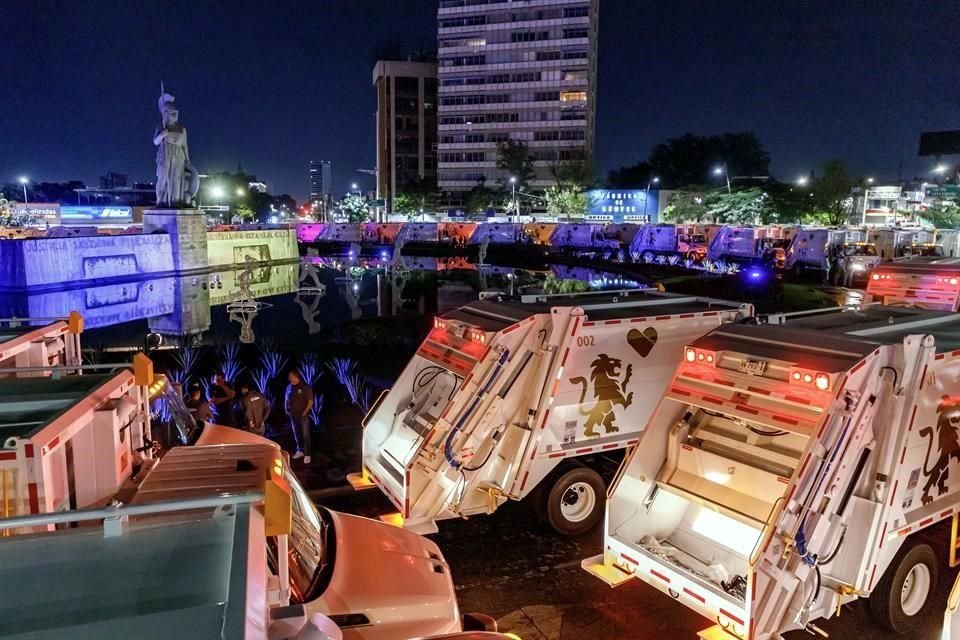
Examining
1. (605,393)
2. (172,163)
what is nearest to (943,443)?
(605,393)

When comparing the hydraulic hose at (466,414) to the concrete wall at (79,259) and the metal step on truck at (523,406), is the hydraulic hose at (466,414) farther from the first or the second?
the concrete wall at (79,259)

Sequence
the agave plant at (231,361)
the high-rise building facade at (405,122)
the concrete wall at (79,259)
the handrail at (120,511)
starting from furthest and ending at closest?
1. the high-rise building facade at (405,122)
2. the concrete wall at (79,259)
3. the agave plant at (231,361)
4. the handrail at (120,511)

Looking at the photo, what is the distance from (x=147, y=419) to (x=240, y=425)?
5.73 meters

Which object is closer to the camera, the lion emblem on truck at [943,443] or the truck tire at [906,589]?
the truck tire at [906,589]

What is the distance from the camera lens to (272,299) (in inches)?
1214

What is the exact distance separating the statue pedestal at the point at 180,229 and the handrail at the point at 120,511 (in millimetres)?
44331

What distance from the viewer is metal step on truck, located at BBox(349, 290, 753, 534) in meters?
7.53

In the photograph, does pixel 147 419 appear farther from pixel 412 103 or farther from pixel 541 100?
pixel 412 103

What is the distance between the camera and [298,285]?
36.5 meters

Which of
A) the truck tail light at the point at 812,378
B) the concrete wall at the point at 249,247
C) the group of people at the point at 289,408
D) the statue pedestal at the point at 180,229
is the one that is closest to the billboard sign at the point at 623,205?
the concrete wall at the point at 249,247

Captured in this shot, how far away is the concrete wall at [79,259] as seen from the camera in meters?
34.0

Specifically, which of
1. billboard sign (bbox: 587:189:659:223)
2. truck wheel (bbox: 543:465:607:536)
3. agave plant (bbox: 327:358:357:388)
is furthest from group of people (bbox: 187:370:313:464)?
billboard sign (bbox: 587:189:659:223)

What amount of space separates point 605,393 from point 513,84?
10557 centimetres

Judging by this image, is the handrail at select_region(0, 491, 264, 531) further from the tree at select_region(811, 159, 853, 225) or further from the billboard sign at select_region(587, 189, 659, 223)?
the billboard sign at select_region(587, 189, 659, 223)
